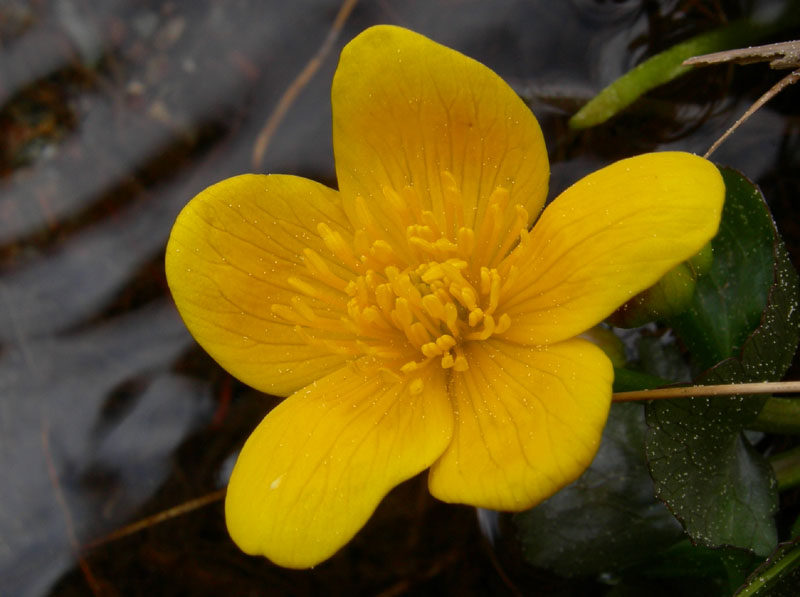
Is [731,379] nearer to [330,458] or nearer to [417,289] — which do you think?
[417,289]

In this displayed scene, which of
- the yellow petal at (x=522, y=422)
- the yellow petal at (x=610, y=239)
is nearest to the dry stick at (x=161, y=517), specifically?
the yellow petal at (x=522, y=422)

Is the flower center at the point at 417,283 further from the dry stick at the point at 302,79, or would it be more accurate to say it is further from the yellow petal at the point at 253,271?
the dry stick at the point at 302,79

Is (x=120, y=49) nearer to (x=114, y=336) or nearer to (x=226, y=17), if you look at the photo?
(x=226, y=17)

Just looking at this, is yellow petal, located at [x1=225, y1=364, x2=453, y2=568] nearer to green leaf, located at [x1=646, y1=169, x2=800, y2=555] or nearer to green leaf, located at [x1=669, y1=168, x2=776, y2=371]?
green leaf, located at [x1=646, y1=169, x2=800, y2=555]

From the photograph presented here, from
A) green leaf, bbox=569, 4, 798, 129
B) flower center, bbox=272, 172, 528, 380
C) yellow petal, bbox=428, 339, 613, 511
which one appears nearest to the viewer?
yellow petal, bbox=428, 339, 613, 511

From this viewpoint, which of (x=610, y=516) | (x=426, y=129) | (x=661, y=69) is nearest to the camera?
(x=426, y=129)

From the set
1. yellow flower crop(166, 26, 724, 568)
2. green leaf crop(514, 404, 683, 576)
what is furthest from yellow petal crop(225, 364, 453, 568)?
green leaf crop(514, 404, 683, 576)

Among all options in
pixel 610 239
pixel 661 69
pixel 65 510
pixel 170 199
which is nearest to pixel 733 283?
pixel 610 239
